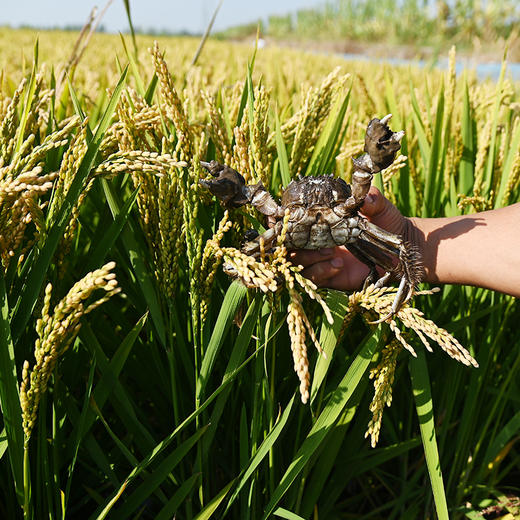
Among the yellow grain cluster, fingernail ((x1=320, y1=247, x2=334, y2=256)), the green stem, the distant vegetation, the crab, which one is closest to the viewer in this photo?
the yellow grain cluster

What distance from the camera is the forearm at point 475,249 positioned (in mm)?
1041

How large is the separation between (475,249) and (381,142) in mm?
424

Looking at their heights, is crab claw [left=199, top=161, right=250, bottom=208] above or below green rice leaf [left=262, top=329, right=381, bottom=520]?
above

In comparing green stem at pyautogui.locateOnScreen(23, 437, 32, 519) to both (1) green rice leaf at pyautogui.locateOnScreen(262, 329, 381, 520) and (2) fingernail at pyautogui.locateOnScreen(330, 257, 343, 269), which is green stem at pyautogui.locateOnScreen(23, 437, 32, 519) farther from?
(2) fingernail at pyautogui.locateOnScreen(330, 257, 343, 269)

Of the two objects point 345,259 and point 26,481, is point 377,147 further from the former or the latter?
point 26,481

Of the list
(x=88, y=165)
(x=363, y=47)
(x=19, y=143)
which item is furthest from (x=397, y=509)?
(x=363, y=47)

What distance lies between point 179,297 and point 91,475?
1.33ft

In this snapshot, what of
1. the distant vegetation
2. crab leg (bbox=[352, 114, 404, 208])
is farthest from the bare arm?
the distant vegetation

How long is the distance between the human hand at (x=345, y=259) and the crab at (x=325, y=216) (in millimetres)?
83

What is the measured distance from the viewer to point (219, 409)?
930 mm

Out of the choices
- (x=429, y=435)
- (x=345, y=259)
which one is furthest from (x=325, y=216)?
(x=429, y=435)

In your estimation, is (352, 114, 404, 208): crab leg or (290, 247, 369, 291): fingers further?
(290, 247, 369, 291): fingers

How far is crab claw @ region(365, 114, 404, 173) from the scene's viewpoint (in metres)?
0.78

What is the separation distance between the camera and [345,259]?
117cm
